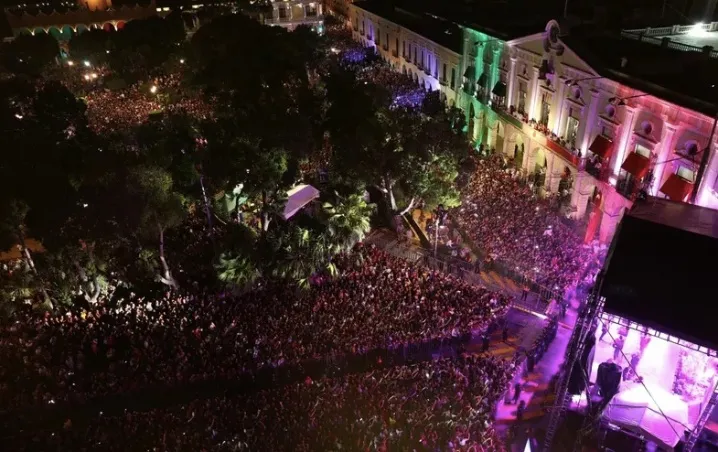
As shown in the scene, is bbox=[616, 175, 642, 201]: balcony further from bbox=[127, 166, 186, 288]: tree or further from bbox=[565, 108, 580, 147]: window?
bbox=[127, 166, 186, 288]: tree

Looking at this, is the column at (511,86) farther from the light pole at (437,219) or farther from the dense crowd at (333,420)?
the dense crowd at (333,420)

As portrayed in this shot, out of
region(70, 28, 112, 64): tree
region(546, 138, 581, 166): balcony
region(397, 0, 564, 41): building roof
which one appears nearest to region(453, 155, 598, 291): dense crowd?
region(546, 138, 581, 166): balcony

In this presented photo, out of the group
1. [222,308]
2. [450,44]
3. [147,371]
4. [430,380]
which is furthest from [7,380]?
[450,44]

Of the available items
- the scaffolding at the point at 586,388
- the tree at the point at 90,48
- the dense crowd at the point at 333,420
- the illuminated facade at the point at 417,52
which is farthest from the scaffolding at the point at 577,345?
the tree at the point at 90,48

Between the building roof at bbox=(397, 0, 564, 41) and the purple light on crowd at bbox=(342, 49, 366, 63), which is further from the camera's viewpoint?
the purple light on crowd at bbox=(342, 49, 366, 63)

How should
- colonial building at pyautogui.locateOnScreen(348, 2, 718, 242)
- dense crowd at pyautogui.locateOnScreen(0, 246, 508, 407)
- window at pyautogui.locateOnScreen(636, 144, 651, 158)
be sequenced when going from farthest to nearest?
window at pyautogui.locateOnScreen(636, 144, 651, 158), colonial building at pyautogui.locateOnScreen(348, 2, 718, 242), dense crowd at pyautogui.locateOnScreen(0, 246, 508, 407)

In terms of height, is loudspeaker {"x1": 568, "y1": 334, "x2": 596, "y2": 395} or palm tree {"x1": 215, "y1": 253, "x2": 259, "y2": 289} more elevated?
loudspeaker {"x1": 568, "y1": 334, "x2": 596, "y2": 395}

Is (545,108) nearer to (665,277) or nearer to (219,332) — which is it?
(665,277)
